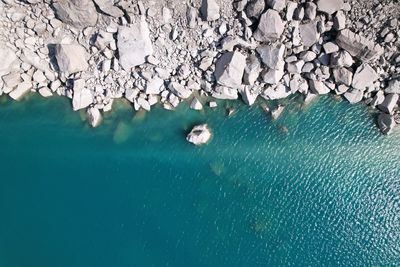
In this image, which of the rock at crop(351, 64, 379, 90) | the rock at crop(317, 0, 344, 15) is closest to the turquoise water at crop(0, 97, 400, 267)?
the rock at crop(351, 64, 379, 90)

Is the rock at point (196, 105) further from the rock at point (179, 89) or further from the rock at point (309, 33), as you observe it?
the rock at point (309, 33)

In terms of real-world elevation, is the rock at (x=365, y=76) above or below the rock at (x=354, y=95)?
above

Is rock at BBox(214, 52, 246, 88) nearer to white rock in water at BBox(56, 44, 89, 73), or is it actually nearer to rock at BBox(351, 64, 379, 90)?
rock at BBox(351, 64, 379, 90)

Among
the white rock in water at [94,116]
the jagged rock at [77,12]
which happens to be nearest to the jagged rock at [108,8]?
the jagged rock at [77,12]

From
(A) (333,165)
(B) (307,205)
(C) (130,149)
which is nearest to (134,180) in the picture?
(C) (130,149)

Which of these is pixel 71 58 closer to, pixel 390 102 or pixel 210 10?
pixel 210 10

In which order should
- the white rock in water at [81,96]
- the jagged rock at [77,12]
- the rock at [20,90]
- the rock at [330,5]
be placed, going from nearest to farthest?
the rock at [330,5]
the jagged rock at [77,12]
the white rock in water at [81,96]
the rock at [20,90]

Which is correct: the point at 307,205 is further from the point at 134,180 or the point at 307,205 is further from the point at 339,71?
the point at 134,180
